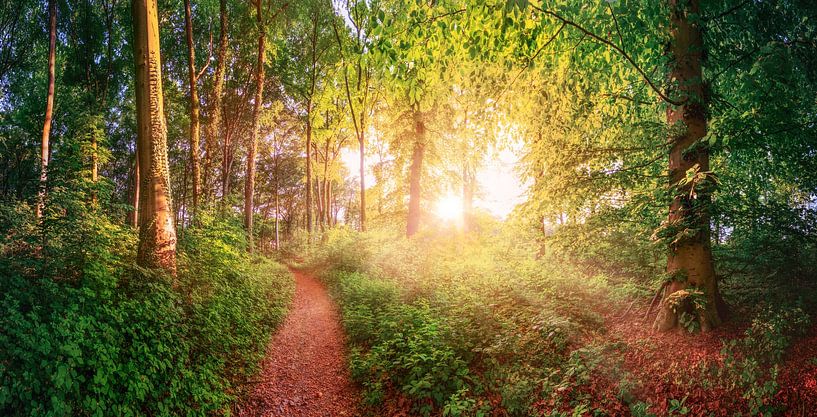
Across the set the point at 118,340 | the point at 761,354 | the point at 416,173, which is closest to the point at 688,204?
the point at 761,354

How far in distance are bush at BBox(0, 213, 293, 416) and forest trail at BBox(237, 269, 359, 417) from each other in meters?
0.45

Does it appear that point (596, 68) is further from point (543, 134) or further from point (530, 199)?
point (530, 199)

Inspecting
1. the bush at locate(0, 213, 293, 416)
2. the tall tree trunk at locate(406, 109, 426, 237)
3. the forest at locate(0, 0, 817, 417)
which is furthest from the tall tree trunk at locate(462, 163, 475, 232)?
the bush at locate(0, 213, 293, 416)

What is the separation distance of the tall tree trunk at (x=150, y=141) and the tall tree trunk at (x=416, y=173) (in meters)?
12.2

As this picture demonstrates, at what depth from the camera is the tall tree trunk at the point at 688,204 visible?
14.8ft

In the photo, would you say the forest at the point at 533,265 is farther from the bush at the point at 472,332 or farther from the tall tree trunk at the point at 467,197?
the tall tree trunk at the point at 467,197

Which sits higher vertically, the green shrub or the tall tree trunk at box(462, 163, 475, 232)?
the tall tree trunk at box(462, 163, 475, 232)

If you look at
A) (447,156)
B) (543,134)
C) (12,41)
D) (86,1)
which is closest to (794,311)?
(543,134)

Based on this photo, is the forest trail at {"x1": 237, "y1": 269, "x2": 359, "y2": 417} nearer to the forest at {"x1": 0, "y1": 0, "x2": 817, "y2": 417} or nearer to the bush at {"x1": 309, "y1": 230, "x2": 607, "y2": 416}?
the forest at {"x1": 0, "y1": 0, "x2": 817, "y2": 417}

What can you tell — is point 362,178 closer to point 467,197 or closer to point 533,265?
point 467,197

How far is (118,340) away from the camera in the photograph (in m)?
4.16

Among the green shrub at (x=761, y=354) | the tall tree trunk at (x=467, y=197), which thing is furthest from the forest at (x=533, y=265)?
the tall tree trunk at (x=467, y=197)

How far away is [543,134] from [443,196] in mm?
15037

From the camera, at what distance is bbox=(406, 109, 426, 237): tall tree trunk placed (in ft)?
58.0
